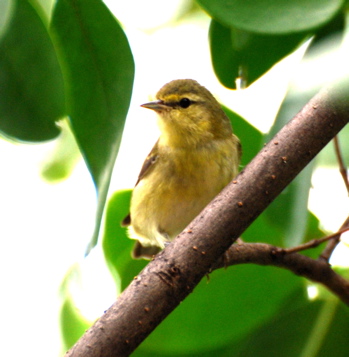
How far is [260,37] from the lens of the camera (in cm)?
162

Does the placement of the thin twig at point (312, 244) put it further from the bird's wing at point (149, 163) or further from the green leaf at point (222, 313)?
the bird's wing at point (149, 163)

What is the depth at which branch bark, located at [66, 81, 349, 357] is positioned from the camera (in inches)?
56.9

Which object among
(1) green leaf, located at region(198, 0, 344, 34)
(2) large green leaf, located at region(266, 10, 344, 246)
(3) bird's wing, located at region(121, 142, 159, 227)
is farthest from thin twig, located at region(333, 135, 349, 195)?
(3) bird's wing, located at region(121, 142, 159, 227)

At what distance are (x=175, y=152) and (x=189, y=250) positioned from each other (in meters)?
1.45

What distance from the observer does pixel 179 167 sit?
9.41 feet

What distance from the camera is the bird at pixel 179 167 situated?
2799mm

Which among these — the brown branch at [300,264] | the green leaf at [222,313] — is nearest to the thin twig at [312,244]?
the brown branch at [300,264]

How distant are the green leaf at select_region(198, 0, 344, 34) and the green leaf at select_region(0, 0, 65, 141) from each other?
43 centimetres

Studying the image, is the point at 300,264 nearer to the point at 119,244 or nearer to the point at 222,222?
the point at 222,222

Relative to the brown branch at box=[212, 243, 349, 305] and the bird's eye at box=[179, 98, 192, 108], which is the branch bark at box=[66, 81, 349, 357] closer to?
the brown branch at box=[212, 243, 349, 305]

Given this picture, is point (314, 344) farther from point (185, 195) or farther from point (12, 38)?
point (12, 38)

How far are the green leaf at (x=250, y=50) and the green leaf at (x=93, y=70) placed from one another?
322 mm

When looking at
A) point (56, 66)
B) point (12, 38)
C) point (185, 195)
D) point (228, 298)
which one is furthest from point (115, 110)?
point (185, 195)

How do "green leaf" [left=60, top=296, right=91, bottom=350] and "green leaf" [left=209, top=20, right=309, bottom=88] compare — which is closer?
"green leaf" [left=209, top=20, right=309, bottom=88]
